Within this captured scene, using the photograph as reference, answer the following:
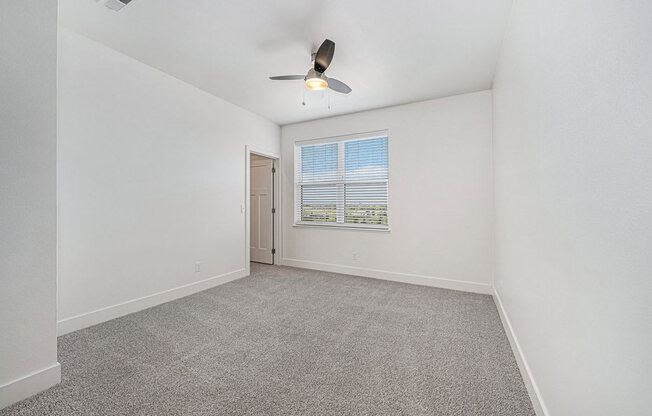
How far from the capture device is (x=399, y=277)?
3889 millimetres

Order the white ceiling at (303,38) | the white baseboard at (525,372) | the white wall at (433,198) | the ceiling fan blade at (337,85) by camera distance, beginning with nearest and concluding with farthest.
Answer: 1. the white baseboard at (525,372)
2. the white ceiling at (303,38)
3. the ceiling fan blade at (337,85)
4. the white wall at (433,198)

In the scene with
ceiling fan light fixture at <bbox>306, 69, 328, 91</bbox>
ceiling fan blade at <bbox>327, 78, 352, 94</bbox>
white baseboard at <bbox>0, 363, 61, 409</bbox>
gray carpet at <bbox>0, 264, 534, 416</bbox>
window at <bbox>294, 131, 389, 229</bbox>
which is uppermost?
ceiling fan blade at <bbox>327, 78, 352, 94</bbox>

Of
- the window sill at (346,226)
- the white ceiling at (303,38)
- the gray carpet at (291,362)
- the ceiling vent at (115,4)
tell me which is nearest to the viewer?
the gray carpet at (291,362)

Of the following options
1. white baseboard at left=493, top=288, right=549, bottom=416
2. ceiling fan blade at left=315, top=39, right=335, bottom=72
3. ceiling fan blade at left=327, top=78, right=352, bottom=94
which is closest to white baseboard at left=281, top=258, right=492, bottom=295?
white baseboard at left=493, top=288, right=549, bottom=416

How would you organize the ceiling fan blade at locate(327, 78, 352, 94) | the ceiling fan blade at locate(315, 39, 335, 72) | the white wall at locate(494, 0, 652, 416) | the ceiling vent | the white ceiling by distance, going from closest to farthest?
the white wall at locate(494, 0, 652, 416), the ceiling vent, the white ceiling, the ceiling fan blade at locate(315, 39, 335, 72), the ceiling fan blade at locate(327, 78, 352, 94)

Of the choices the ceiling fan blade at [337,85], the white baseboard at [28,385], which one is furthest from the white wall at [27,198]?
the ceiling fan blade at [337,85]

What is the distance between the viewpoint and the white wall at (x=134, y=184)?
2303 mm

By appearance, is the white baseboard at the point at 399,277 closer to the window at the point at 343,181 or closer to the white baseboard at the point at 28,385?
the window at the point at 343,181

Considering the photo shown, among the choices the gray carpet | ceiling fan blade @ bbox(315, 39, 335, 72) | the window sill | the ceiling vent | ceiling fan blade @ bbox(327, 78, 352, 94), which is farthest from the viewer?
the window sill

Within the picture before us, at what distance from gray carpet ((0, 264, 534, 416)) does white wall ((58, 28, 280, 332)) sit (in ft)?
1.19

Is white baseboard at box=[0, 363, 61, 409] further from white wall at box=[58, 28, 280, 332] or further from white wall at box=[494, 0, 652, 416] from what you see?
white wall at box=[494, 0, 652, 416]

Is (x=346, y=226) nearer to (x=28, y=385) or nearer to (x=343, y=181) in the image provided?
(x=343, y=181)

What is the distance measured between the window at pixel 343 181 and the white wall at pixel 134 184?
1370 millimetres

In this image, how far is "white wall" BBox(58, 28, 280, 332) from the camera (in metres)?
2.30
